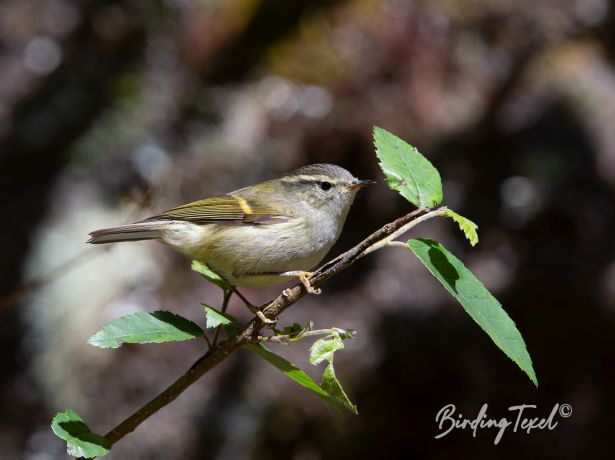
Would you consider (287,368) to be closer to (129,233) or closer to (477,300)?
(477,300)

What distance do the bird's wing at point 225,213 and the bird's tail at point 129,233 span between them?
0.04m

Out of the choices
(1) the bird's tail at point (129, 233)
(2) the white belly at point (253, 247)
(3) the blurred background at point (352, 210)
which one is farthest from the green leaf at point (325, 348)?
(3) the blurred background at point (352, 210)

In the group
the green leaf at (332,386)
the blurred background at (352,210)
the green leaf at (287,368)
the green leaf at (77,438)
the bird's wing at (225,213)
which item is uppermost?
the green leaf at (332,386)

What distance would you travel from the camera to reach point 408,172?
4.52 ft

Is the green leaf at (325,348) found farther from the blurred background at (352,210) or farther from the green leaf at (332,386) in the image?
the blurred background at (352,210)

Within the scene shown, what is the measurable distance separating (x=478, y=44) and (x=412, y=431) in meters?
3.08

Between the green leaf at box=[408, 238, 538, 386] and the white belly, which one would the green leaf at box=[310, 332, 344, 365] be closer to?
the green leaf at box=[408, 238, 538, 386]

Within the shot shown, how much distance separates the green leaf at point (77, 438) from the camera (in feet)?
3.94

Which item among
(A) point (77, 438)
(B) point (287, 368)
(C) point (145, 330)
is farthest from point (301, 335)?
(A) point (77, 438)

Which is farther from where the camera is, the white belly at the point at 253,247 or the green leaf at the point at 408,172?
the white belly at the point at 253,247

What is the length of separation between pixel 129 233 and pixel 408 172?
122cm

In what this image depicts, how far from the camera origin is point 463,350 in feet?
16.5

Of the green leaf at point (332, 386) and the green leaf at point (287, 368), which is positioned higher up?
the green leaf at point (332, 386)

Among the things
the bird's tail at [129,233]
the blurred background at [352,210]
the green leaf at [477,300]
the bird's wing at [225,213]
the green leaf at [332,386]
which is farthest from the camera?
the blurred background at [352,210]
